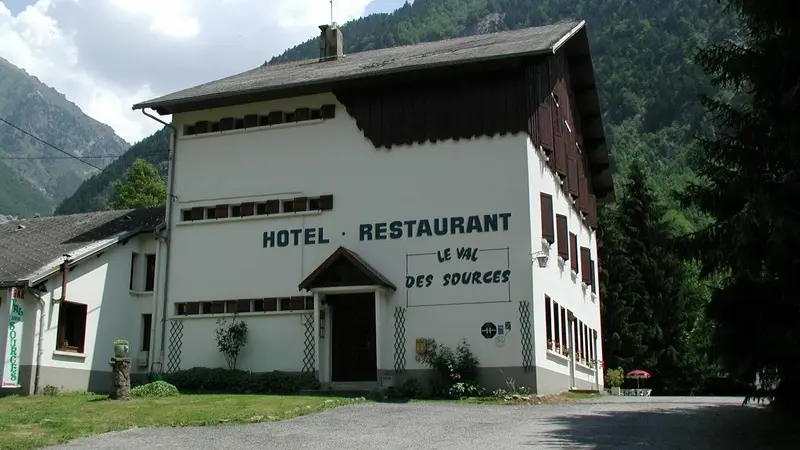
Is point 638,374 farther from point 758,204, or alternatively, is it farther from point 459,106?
point 758,204

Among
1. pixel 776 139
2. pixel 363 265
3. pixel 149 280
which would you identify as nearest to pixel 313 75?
pixel 363 265

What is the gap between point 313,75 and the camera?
2664 centimetres

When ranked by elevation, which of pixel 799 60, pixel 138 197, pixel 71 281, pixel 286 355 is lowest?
pixel 286 355

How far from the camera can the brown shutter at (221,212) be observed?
26.8m

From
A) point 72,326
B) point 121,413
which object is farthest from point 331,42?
point 121,413

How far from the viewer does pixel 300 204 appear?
2594cm

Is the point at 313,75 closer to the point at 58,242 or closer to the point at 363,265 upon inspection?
the point at 363,265

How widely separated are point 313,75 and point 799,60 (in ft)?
51.6

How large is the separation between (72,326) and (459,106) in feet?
40.9

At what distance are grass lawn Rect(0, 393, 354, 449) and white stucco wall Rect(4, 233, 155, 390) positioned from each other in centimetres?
202

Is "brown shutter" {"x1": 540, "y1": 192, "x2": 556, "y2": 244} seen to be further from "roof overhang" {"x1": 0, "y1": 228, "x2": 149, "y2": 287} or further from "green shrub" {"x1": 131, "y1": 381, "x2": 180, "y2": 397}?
"roof overhang" {"x1": 0, "y1": 228, "x2": 149, "y2": 287}

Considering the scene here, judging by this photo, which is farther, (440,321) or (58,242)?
(58,242)

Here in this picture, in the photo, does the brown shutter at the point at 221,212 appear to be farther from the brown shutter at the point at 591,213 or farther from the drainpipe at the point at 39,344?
the brown shutter at the point at 591,213

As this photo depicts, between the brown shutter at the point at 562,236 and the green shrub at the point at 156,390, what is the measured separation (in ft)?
39.2
